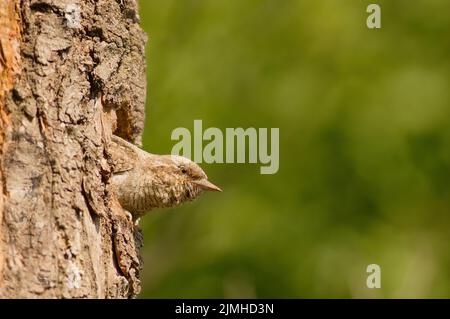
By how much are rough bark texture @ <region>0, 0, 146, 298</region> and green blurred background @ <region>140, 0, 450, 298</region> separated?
4.45m

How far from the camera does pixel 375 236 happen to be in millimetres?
8625

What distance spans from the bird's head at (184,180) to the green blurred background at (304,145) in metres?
3.59

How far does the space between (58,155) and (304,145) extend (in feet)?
17.1

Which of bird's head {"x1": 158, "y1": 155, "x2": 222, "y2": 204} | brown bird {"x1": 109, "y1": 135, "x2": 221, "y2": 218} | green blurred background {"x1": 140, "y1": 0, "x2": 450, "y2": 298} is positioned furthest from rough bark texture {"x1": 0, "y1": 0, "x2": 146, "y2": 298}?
green blurred background {"x1": 140, "y1": 0, "x2": 450, "y2": 298}

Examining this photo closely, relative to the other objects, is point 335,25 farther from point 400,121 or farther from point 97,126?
point 97,126

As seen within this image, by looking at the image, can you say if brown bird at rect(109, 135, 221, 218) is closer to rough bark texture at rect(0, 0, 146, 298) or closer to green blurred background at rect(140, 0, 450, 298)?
rough bark texture at rect(0, 0, 146, 298)

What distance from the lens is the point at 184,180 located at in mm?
4688

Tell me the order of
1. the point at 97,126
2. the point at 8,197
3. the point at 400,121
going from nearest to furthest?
1. the point at 8,197
2. the point at 97,126
3. the point at 400,121

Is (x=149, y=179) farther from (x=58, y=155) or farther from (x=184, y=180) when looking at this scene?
(x=58, y=155)

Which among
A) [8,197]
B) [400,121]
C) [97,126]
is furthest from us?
[400,121]

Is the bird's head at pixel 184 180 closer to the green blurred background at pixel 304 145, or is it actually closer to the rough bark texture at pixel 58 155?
the rough bark texture at pixel 58 155
